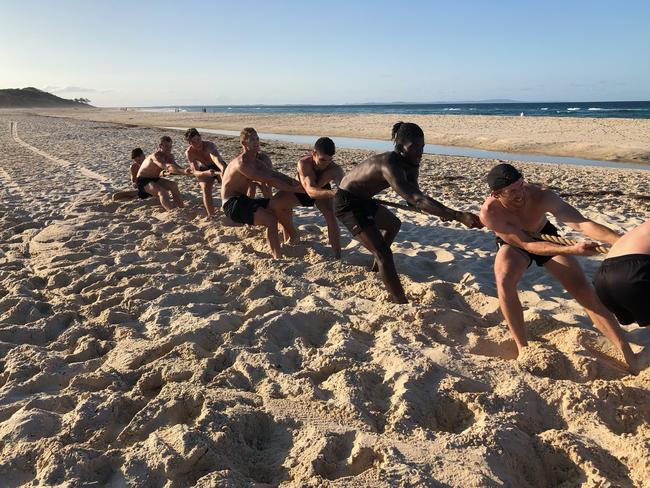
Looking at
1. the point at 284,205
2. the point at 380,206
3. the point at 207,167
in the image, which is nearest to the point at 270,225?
the point at 284,205

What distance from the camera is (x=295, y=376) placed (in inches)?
112

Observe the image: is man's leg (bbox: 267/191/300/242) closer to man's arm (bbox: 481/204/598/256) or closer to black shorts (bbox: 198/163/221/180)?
black shorts (bbox: 198/163/221/180)

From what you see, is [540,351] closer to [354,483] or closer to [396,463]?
[396,463]

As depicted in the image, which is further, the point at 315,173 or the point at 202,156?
the point at 202,156

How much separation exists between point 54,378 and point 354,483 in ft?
6.11

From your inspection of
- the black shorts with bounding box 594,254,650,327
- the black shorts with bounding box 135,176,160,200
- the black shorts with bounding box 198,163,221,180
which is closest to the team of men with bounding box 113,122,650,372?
the black shorts with bounding box 594,254,650,327

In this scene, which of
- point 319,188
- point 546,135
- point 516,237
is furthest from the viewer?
point 546,135

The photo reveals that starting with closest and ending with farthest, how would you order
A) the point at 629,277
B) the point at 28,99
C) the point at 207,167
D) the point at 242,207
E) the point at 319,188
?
the point at 629,277, the point at 319,188, the point at 242,207, the point at 207,167, the point at 28,99

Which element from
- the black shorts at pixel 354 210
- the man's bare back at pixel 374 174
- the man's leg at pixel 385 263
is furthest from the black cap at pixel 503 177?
the black shorts at pixel 354 210

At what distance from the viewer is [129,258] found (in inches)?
199

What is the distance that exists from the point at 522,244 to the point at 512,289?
32cm

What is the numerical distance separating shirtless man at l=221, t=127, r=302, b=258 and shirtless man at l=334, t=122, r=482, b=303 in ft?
2.80

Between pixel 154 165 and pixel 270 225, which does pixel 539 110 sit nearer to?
pixel 154 165

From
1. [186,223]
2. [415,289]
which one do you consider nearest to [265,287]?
[415,289]
